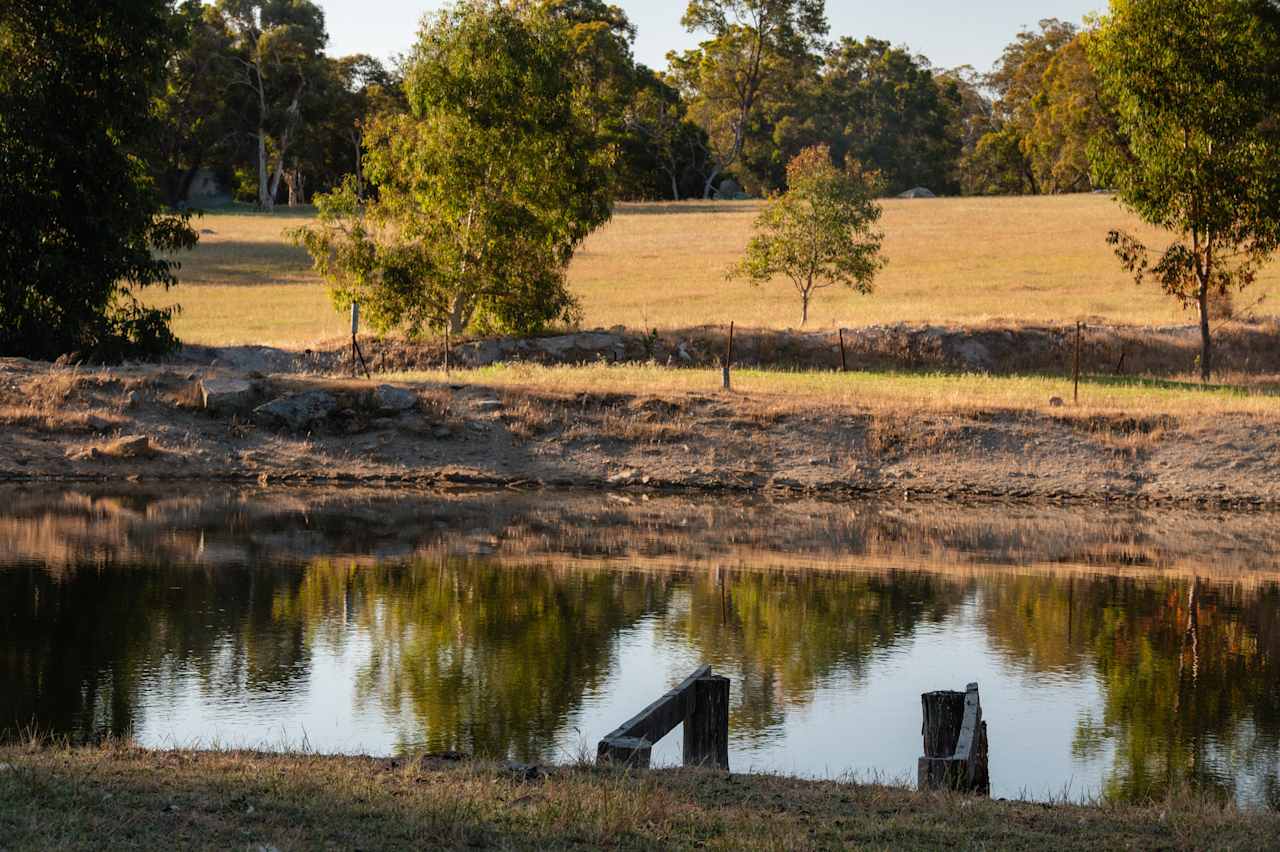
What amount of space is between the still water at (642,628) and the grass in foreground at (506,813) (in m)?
1.89

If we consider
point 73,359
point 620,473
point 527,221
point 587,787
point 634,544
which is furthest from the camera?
point 527,221

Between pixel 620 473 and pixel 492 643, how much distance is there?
13.9 m

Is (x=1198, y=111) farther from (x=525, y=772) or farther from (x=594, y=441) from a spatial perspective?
(x=525, y=772)

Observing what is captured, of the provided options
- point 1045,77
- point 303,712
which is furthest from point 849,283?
point 1045,77

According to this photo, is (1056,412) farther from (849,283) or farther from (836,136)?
(836,136)

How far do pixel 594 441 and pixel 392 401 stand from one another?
4191 mm

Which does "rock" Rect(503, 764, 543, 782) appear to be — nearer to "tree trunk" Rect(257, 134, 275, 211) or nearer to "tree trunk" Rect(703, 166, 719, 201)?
"tree trunk" Rect(257, 134, 275, 211)

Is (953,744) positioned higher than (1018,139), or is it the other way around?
(1018,139)

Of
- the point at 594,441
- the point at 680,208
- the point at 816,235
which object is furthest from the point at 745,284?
the point at 680,208

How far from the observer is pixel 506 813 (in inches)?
324

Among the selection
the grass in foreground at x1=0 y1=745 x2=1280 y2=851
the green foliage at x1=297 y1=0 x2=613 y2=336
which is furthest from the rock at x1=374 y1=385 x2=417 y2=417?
the grass in foreground at x1=0 y1=745 x2=1280 y2=851

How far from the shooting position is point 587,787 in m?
8.69

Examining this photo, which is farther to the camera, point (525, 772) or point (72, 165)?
point (72, 165)

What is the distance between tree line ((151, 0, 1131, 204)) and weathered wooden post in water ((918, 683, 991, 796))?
258 feet
